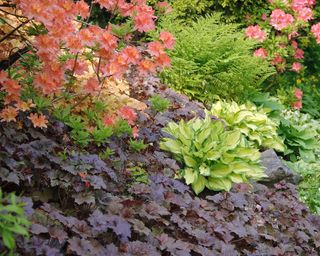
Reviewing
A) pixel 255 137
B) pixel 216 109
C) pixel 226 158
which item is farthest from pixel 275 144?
pixel 226 158

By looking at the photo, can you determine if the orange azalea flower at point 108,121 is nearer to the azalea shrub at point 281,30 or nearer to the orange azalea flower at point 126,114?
the orange azalea flower at point 126,114

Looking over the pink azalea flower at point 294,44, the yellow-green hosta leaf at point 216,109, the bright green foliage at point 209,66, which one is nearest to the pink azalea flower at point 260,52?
the pink azalea flower at point 294,44

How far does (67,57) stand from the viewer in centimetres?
343

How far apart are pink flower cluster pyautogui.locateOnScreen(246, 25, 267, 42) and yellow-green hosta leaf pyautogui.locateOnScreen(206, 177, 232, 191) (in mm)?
3193

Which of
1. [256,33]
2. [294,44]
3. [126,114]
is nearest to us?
[126,114]

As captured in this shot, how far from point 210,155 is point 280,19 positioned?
3.48 metres

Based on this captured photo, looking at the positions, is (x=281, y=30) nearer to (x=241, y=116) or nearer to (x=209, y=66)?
(x=209, y=66)

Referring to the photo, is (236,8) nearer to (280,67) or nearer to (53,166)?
(280,67)

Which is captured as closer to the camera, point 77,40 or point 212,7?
point 77,40

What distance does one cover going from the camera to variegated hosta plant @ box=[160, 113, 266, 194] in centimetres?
401

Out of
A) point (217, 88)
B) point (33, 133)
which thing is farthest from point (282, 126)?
point (33, 133)

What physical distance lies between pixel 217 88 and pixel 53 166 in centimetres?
298

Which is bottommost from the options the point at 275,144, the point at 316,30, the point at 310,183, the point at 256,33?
the point at 310,183

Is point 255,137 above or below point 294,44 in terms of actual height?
below
